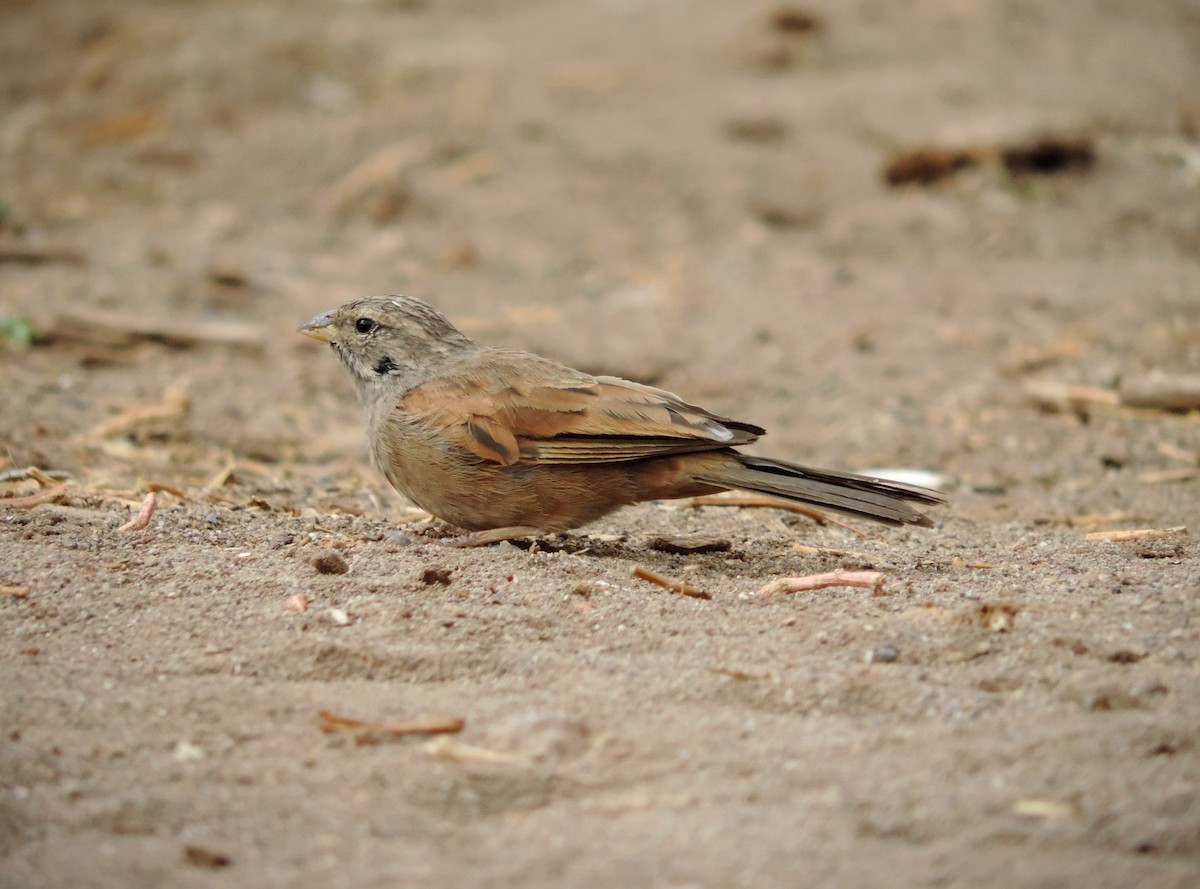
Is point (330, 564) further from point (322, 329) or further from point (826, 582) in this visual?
point (322, 329)

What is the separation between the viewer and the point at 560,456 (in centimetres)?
481

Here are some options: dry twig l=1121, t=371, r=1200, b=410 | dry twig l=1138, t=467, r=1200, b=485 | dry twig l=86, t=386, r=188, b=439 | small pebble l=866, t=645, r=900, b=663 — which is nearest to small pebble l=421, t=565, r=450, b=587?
small pebble l=866, t=645, r=900, b=663

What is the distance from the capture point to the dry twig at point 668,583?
4301 millimetres

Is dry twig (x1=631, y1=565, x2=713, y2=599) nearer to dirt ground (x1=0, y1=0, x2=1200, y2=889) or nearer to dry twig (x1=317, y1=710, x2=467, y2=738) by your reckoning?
dirt ground (x1=0, y1=0, x2=1200, y2=889)

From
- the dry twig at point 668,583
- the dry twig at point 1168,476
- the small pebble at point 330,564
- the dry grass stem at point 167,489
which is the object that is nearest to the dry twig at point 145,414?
the dry grass stem at point 167,489

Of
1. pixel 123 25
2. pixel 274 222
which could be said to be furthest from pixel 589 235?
pixel 123 25

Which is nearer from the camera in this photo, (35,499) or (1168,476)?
(35,499)

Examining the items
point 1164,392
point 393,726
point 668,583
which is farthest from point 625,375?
point 393,726

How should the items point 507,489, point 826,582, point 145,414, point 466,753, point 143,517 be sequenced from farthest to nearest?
point 145,414 → point 507,489 → point 143,517 → point 826,582 → point 466,753

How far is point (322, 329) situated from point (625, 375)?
2.83m

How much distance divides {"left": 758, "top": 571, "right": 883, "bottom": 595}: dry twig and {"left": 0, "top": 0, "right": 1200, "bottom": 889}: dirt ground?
59 millimetres

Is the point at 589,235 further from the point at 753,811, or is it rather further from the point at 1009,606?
the point at 753,811

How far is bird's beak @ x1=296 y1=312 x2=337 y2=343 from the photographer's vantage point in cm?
570

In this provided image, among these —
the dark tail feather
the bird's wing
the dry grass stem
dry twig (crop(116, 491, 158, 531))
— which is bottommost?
the dry grass stem
